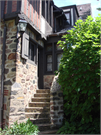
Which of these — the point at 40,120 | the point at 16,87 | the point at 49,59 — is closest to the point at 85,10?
the point at 49,59

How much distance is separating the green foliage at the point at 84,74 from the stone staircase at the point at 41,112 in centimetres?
60

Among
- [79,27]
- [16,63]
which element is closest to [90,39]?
[79,27]

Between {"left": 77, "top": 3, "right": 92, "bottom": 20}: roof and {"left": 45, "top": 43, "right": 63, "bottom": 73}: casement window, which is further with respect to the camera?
{"left": 77, "top": 3, "right": 92, "bottom": 20}: roof

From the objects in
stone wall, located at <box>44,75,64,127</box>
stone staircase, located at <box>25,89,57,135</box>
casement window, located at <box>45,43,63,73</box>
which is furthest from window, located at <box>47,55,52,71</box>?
stone wall, located at <box>44,75,64,127</box>

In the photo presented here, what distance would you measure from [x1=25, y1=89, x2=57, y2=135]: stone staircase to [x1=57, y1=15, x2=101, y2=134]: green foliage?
60 centimetres

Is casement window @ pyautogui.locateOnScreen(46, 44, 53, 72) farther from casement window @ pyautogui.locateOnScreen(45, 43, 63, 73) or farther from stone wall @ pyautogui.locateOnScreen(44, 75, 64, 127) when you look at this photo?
stone wall @ pyautogui.locateOnScreen(44, 75, 64, 127)

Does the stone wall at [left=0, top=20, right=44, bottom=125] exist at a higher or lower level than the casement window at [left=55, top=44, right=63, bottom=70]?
lower

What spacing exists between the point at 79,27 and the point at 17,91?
9.49 ft

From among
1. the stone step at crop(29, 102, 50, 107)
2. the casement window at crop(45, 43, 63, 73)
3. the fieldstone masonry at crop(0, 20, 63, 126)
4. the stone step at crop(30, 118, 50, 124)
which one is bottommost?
the stone step at crop(30, 118, 50, 124)

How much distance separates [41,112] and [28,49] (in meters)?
2.64

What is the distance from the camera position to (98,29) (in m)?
3.64

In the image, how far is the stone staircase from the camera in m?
4.38

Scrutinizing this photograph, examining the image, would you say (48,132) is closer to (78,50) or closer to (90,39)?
(78,50)

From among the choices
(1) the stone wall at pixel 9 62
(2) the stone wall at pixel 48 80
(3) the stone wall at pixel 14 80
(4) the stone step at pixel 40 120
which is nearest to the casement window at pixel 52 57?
(2) the stone wall at pixel 48 80
